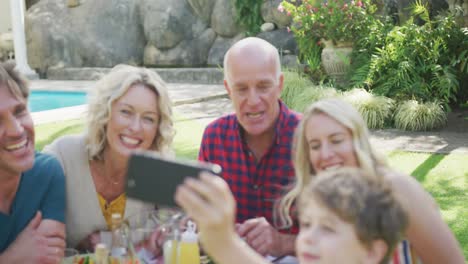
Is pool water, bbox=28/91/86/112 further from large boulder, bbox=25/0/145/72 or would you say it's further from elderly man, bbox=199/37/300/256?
elderly man, bbox=199/37/300/256

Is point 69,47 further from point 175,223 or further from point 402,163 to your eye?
point 175,223

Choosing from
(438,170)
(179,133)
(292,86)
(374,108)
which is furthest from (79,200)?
(292,86)

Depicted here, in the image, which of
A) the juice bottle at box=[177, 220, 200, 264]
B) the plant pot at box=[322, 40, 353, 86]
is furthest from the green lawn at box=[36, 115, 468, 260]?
the plant pot at box=[322, 40, 353, 86]

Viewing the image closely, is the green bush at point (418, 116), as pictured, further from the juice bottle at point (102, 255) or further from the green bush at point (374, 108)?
the juice bottle at point (102, 255)

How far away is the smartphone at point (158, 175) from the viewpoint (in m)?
1.24

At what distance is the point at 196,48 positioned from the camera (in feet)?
51.4

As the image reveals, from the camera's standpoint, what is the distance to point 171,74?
1436 cm

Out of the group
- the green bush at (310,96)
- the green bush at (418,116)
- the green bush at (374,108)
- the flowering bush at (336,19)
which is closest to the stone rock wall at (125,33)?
the flowering bush at (336,19)

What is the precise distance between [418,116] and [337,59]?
217 centimetres

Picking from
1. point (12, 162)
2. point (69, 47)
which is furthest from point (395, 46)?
point (69, 47)

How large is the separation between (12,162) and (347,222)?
1271 mm

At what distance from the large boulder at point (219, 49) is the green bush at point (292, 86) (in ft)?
17.5

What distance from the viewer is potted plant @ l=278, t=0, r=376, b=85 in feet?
31.2

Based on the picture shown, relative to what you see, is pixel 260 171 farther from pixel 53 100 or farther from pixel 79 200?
pixel 53 100
